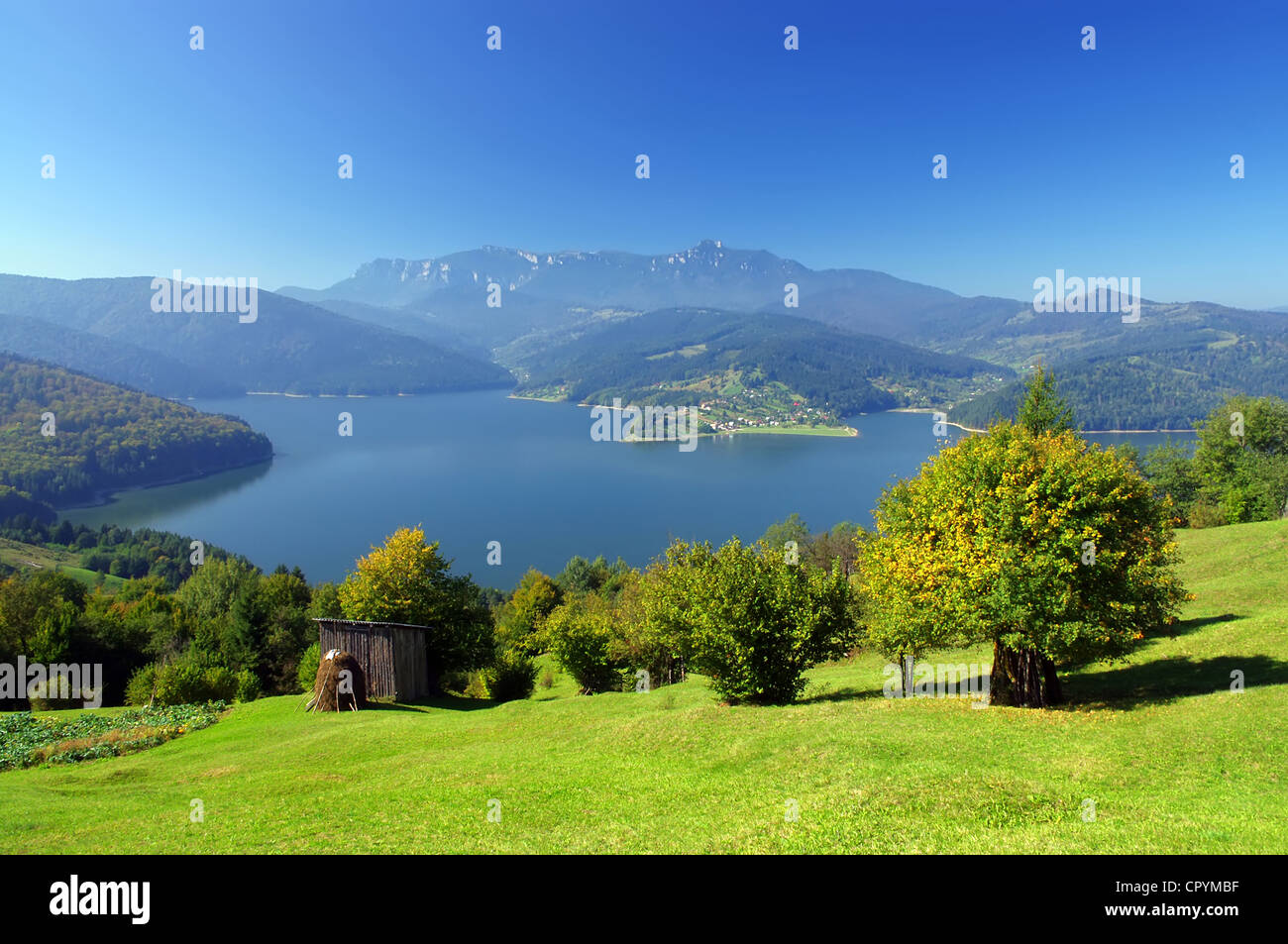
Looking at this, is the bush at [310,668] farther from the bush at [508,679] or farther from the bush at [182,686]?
the bush at [508,679]

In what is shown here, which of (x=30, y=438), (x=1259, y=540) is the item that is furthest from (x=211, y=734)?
(x=30, y=438)

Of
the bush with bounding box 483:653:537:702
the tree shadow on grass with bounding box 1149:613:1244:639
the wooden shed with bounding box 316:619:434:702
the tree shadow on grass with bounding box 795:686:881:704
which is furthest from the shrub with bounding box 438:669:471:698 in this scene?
the tree shadow on grass with bounding box 1149:613:1244:639

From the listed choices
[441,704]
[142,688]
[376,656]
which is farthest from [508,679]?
[142,688]

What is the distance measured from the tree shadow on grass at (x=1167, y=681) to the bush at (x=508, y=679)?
1134 inches

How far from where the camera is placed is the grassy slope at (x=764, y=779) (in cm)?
1135

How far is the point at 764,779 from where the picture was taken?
15.0 meters

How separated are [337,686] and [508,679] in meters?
11.1

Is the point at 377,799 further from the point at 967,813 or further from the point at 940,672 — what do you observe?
the point at 940,672

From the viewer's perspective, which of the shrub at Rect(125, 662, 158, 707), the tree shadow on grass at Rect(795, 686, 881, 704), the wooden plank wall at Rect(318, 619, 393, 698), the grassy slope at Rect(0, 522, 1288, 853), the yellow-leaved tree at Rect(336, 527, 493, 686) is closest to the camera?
the grassy slope at Rect(0, 522, 1288, 853)

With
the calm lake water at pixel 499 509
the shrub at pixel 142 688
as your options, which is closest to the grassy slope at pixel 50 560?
the calm lake water at pixel 499 509

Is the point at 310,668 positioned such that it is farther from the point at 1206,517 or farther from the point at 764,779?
the point at 1206,517

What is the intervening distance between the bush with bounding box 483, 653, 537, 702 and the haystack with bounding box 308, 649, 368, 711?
8.39m

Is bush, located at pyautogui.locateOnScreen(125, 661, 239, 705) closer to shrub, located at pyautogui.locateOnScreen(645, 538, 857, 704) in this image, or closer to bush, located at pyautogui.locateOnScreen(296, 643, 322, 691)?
bush, located at pyautogui.locateOnScreen(296, 643, 322, 691)

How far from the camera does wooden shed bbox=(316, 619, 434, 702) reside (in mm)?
33062
